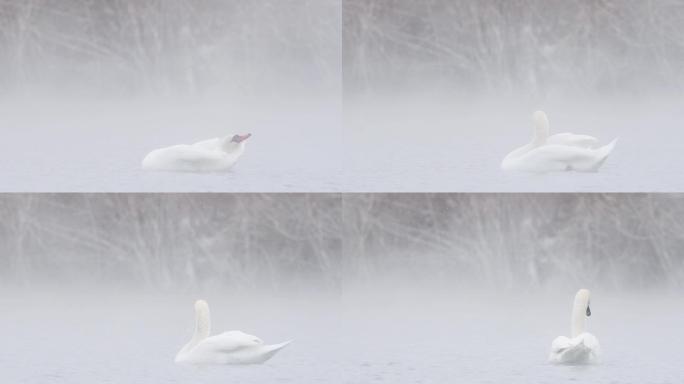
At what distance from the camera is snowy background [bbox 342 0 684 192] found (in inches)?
186

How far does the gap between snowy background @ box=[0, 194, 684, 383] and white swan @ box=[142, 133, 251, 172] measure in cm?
9

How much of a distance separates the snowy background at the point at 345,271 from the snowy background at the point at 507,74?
0.13 metres

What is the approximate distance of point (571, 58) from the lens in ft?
15.5

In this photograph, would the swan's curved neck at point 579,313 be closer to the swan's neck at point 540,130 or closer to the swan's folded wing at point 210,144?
the swan's neck at point 540,130

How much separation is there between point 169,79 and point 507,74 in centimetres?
83

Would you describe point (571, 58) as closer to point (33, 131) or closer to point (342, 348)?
point (342, 348)

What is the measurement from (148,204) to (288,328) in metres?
0.46

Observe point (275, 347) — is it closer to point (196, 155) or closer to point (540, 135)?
point (196, 155)

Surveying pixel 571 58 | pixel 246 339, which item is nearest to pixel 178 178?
pixel 246 339

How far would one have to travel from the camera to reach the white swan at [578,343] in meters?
4.59

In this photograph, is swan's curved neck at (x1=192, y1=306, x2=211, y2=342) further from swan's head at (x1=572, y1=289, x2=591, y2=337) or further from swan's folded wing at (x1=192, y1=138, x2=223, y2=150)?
swan's head at (x1=572, y1=289, x2=591, y2=337)

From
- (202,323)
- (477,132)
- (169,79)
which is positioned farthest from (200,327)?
(477,132)

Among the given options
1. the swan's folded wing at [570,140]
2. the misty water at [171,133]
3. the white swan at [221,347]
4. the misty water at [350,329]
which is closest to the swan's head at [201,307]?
the white swan at [221,347]

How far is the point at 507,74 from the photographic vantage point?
474 cm
